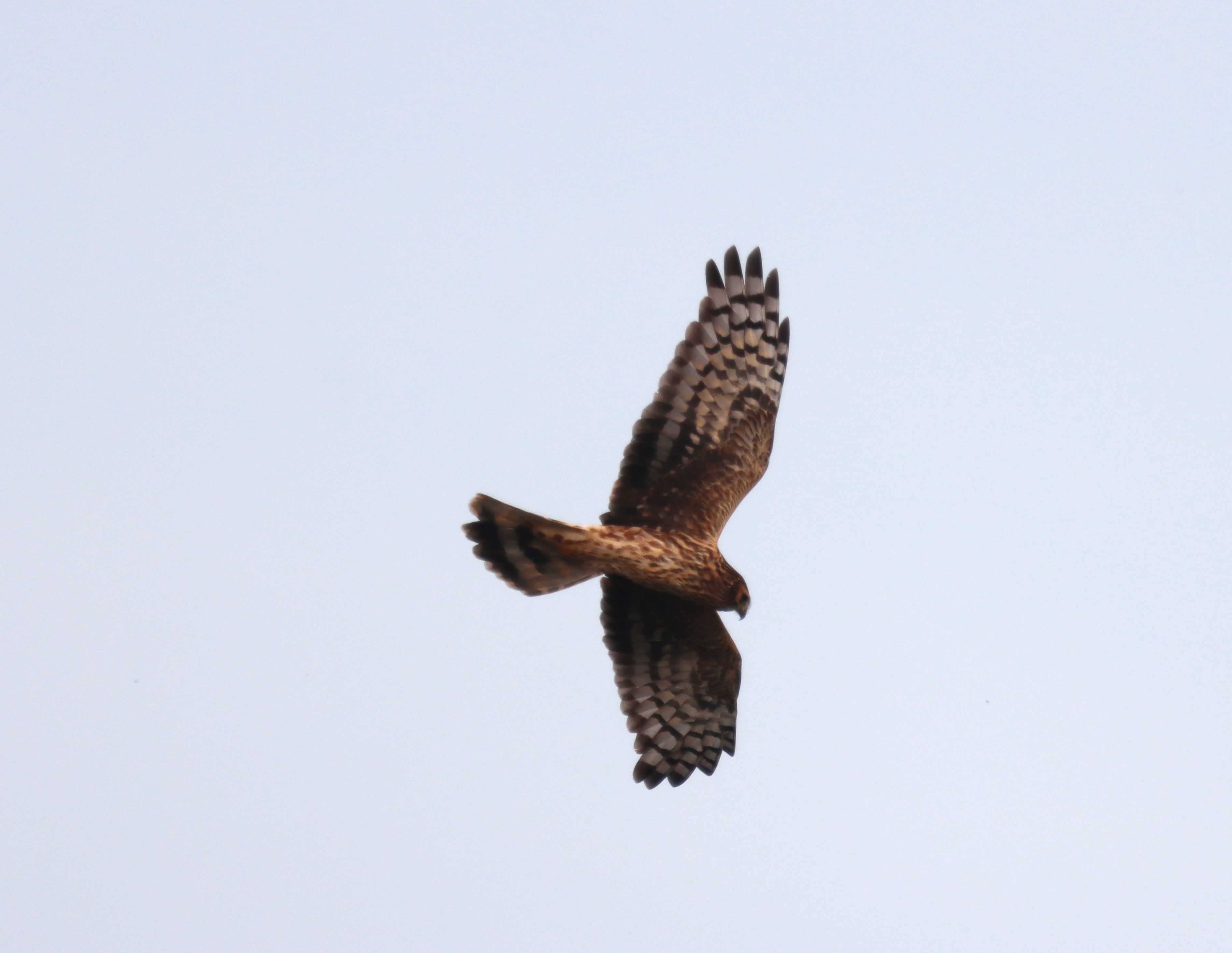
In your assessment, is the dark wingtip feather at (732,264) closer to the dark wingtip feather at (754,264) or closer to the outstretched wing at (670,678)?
the dark wingtip feather at (754,264)

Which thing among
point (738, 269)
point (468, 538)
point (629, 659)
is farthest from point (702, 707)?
point (738, 269)

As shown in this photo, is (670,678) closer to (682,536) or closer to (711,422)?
(682,536)

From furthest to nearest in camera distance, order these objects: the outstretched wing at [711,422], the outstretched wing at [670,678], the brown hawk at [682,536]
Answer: the outstretched wing at [670,678] < the outstretched wing at [711,422] < the brown hawk at [682,536]

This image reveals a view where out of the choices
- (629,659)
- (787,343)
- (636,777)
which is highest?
(787,343)

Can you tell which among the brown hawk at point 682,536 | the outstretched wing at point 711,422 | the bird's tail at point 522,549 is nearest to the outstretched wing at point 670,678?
the brown hawk at point 682,536

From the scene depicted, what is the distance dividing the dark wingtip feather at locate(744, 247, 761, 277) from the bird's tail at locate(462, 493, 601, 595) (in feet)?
7.85

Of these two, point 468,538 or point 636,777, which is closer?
point 468,538

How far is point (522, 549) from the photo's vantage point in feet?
33.4

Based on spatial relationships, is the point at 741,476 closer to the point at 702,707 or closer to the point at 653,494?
the point at 653,494

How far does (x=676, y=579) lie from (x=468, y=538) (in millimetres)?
1396

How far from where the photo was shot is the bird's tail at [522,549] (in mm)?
10055

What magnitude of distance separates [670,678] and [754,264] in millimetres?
2961

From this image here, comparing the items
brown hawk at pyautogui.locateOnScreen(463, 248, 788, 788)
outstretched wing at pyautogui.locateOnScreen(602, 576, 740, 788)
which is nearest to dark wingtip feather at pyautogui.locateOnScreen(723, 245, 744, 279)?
brown hawk at pyautogui.locateOnScreen(463, 248, 788, 788)

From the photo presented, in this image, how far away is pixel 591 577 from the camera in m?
10.4
